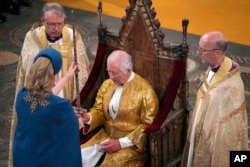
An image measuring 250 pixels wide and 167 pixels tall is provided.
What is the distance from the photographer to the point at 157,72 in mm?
4875

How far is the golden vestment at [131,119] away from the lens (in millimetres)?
4605

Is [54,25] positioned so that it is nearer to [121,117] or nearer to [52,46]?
[52,46]

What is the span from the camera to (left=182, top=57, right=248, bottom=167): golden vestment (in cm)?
439

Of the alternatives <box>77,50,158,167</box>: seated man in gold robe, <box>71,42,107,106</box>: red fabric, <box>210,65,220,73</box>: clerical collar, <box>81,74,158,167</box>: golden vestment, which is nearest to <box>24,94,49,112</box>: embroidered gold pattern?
<box>77,50,158,167</box>: seated man in gold robe

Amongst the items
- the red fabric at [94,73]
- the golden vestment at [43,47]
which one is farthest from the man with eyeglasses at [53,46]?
the red fabric at [94,73]

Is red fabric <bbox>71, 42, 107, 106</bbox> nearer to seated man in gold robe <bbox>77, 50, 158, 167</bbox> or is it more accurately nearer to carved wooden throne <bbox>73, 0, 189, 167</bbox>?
carved wooden throne <bbox>73, 0, 189, 167</bbox>

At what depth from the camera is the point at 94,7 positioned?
10195 millimetres

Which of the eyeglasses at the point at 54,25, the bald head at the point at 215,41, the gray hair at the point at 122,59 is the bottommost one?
the gray hair at the point at 122,59

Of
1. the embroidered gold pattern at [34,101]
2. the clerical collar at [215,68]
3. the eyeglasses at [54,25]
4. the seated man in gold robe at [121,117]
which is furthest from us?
the eyeglasses at [54,25]

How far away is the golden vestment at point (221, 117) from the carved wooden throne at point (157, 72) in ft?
0.84

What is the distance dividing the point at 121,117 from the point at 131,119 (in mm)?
88

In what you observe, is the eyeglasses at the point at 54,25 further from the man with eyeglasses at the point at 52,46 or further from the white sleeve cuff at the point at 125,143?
the white sleeve cuff at the point at 125,143

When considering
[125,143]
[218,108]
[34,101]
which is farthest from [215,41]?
[34,101]

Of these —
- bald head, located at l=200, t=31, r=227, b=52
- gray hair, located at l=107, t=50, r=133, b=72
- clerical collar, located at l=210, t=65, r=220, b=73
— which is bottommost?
clerical collar, located at l=210, t=65, r=220, b=73
